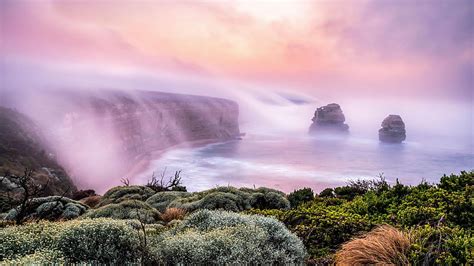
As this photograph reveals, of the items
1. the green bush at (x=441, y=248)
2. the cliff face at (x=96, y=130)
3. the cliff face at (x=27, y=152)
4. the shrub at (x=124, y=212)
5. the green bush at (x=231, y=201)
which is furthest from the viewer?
the cliff face at (x=96, y=130)

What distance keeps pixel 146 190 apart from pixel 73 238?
1726 centimetres

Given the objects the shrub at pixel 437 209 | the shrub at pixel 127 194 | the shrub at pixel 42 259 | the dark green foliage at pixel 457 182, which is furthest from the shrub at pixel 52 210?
the dark green foliage at pixel 457 182

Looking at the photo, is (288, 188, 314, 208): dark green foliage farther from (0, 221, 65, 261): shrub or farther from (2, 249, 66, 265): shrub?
(2, 249, 66, 265): shrub

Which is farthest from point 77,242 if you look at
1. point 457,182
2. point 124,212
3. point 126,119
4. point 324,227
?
point 126,119

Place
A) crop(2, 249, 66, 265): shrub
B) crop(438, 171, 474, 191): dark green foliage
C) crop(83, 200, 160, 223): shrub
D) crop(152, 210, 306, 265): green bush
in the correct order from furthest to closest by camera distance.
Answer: crop(83, 200, 160, 223): shrub
crop(438, 171, 474, 191): dark green foliage
crop(152, 210, 306, 265): green bush
crop(2, 249, 66, 265): shrub

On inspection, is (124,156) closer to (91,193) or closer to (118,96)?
(118,96)

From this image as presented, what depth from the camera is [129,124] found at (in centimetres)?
16412

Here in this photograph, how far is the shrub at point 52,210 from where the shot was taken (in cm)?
1730

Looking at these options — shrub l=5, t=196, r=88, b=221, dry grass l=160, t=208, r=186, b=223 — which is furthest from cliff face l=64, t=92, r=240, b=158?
dry grass l=160, t=208, r=186, b=223

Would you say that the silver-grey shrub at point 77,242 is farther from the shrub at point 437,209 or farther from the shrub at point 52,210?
the shrub at point 52,210

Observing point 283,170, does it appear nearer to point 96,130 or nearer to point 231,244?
point 96,130

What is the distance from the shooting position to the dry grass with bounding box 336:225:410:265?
26.0ft

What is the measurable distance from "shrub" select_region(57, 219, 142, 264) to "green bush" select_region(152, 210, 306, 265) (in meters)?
0.60

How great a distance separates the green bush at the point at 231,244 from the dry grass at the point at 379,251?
4.09 feet
